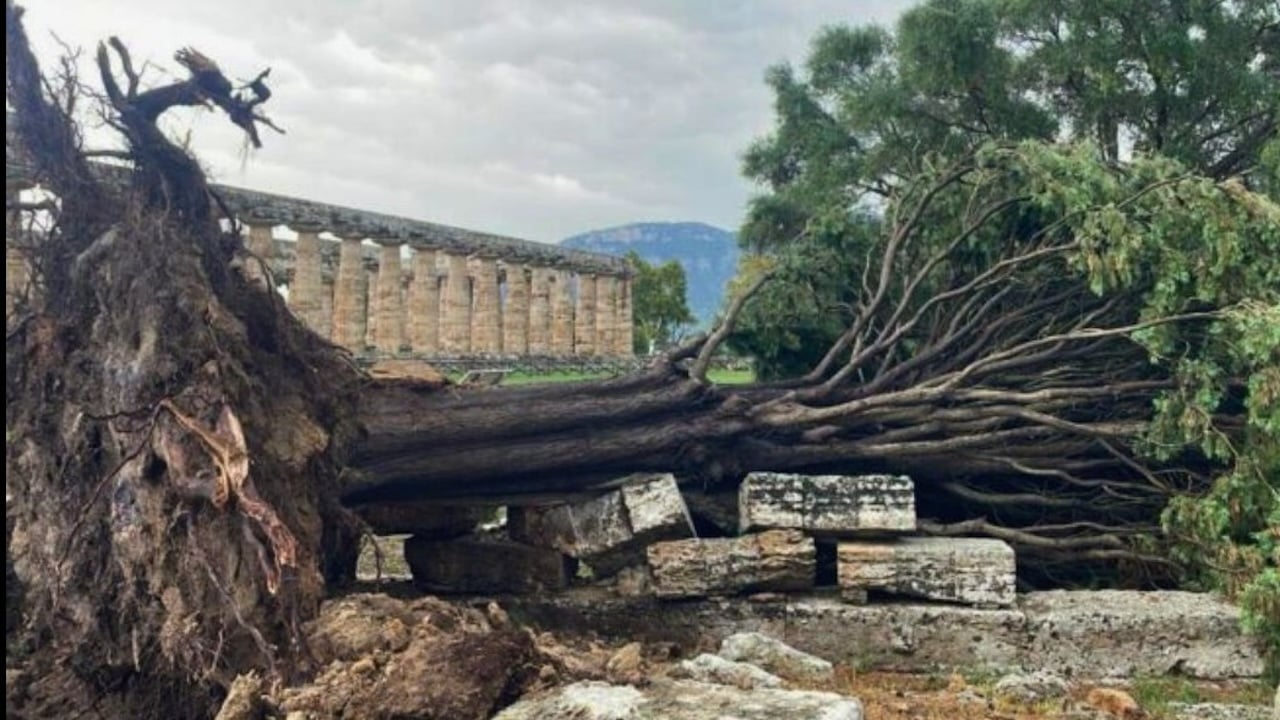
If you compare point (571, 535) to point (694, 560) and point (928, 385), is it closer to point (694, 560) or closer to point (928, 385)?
point (694, 560)

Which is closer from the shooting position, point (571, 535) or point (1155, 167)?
point (571, 535)

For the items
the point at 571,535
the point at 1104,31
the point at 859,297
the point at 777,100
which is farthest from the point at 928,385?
the point at 777,100

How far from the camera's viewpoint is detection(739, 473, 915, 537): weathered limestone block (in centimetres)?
706

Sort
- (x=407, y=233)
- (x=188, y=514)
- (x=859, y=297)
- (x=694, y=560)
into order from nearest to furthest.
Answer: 1. (x=188, y=514)
2. (x=694, y=560)
3. (x=859, y=297)
4. (x=407, y=233)

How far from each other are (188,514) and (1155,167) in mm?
7247

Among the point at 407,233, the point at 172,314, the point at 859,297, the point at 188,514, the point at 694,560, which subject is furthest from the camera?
the point at 407,233

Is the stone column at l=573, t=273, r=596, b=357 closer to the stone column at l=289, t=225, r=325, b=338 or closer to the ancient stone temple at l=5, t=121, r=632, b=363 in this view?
the ancient stone temple at l=5, t=121, r=632, b=363

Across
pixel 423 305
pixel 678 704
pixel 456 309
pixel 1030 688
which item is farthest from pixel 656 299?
pixel 678 704

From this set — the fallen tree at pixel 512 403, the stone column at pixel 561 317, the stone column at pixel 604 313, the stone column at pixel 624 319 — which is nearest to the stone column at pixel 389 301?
the stone column at pixel 561 317

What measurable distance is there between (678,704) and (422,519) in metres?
3.64

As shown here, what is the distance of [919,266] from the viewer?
9344 mm

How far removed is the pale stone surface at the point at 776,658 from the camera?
5.89 m

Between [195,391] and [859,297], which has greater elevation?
[859,297]

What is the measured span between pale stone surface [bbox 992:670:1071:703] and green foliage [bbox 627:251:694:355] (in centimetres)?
5157
